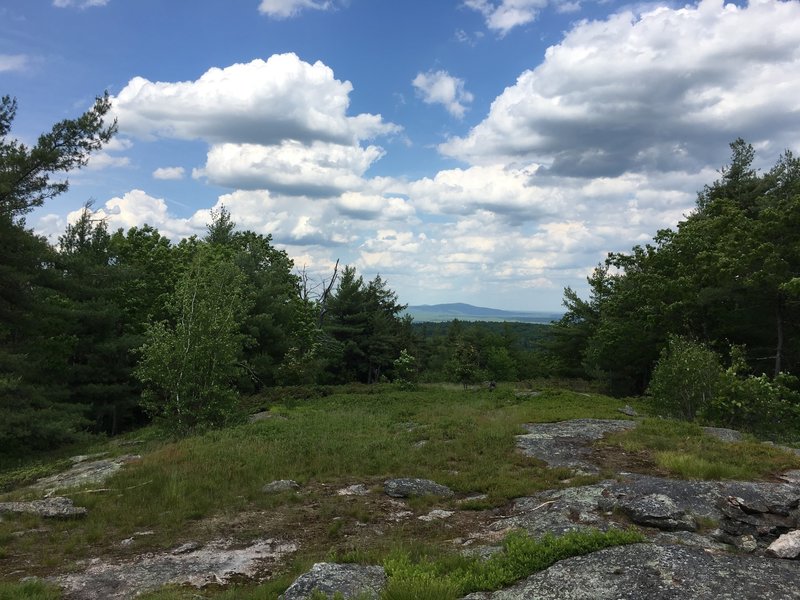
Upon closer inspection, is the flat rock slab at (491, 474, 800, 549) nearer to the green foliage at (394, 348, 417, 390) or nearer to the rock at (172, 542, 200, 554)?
the rock at (172, 542, 200, 554)

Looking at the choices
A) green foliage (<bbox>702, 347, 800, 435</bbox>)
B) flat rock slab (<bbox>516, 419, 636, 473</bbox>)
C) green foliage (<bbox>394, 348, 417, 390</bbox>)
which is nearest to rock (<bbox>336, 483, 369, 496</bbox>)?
flat rock slab (<bbox>516, 419, 636, 473</bbox>)

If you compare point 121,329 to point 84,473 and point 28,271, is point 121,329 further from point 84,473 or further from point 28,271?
point 84,473

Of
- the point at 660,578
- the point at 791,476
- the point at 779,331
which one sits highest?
the point at 779,331

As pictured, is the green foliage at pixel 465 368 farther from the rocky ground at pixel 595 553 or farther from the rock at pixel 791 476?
the rock at pixel 791 476

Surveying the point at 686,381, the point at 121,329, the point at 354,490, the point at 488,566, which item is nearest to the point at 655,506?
the point at 488,566

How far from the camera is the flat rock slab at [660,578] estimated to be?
17.8 feet

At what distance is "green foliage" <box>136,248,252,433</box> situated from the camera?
17906 mm

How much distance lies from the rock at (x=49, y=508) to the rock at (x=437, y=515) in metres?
6.87

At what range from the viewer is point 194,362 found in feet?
59.6

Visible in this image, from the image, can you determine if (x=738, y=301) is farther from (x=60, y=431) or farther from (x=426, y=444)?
(x=60, y=431)

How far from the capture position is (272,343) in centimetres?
3728

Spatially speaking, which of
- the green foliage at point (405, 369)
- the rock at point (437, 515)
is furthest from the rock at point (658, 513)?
the green foliage at point (405, 369)

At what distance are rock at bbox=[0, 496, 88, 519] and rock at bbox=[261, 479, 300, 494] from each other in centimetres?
357

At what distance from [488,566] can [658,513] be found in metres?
3.29
